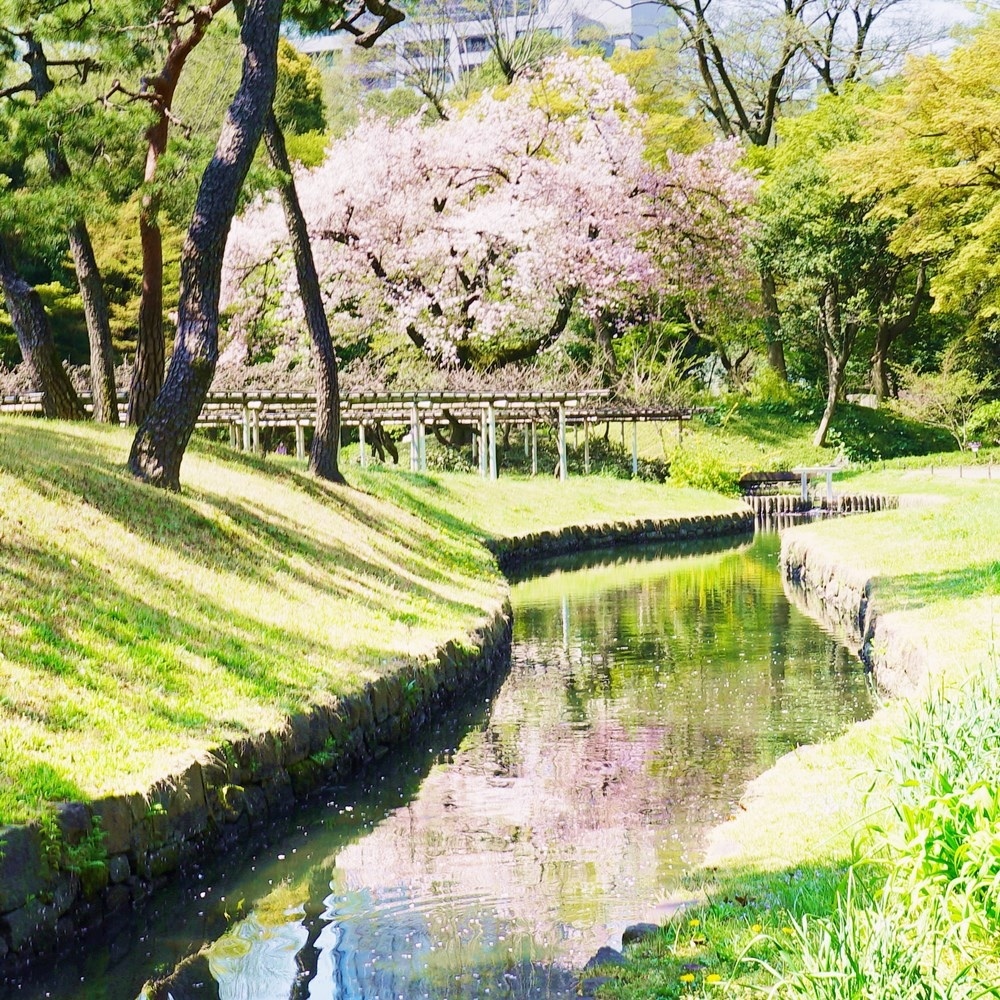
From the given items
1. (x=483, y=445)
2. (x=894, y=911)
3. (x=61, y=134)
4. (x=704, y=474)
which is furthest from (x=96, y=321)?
(x=704, y=474)

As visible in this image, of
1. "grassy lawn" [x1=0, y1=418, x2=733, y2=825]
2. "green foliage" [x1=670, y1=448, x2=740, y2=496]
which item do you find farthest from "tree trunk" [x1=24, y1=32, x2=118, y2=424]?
"green foliage" [x1=670, y1=448, x2=740, y2=496]

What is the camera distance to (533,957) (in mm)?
6078

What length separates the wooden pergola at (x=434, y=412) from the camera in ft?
86.8

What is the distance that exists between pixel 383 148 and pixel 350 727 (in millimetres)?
23924

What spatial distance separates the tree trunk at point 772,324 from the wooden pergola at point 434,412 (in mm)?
8226

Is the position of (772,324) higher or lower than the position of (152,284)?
lower

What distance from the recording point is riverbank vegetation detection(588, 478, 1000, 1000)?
3.85 meters

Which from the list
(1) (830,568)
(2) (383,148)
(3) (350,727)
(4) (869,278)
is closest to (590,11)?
(4) (869,278)

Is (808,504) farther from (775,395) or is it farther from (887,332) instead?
(887,332)

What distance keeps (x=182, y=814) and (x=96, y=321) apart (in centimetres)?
1258

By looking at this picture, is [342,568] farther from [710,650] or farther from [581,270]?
[581,270]

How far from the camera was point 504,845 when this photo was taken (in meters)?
7.89

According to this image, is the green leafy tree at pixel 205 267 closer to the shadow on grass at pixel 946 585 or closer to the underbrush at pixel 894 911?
the shadow on grass at pixel 946 585

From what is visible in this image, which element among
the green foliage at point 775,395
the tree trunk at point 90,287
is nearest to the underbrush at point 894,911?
the tree trunk at point 90,287
